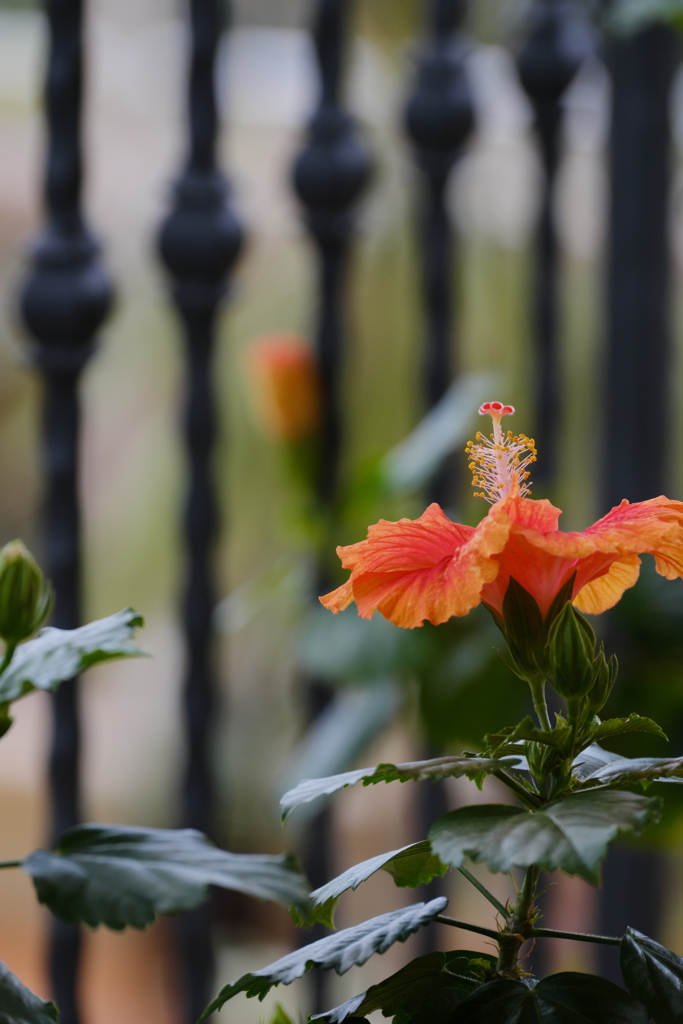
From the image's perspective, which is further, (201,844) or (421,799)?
(421,799)

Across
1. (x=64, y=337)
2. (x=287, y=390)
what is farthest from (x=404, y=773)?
(x=287, y=390)

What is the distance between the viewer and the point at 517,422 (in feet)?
3.67

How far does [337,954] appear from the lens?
0.25 metres

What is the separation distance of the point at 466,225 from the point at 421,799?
2.61 ft

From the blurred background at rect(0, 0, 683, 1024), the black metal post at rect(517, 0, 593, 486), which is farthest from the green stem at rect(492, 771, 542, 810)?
the blurred background at rect(0, 0, 683, 1024)

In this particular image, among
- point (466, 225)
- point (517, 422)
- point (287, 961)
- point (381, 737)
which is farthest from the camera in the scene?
point (466, 225)

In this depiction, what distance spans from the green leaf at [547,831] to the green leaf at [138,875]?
0.04 meters

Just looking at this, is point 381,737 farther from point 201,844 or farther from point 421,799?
→ point 201,844

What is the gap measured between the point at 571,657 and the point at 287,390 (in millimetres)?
558

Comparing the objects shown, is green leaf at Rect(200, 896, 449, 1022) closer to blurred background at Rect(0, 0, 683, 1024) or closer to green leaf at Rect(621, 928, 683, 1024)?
green leaf at Rect(621, 928, 683, 1024)

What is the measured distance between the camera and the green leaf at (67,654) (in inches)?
10.6

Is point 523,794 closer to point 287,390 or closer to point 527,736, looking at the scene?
point 527,736

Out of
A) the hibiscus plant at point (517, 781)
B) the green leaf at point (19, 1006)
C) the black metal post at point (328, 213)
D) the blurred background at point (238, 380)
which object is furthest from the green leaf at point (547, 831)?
the blurred background at point (238, 380)

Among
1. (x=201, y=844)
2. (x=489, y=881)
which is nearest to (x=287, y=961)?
(x=201, y=844)
